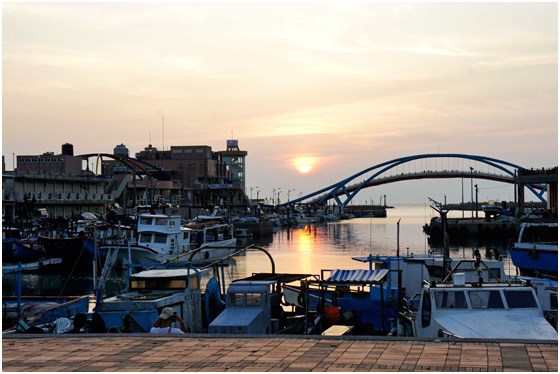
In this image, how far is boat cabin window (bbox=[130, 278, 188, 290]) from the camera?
78.6ft

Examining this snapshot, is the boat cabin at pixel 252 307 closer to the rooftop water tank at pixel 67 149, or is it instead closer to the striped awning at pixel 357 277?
the striped awning at pixel 357 277

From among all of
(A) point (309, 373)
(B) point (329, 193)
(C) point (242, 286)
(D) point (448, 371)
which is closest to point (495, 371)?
(D) point (448, 371)

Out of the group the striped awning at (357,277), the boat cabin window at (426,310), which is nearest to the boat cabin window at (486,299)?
the boat cabin window at (426,310)

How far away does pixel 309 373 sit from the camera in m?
10.3

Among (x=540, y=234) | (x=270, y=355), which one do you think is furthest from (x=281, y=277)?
(x=540, y=234)

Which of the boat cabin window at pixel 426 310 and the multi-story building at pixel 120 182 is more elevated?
the multi-story building at pixel 120 182

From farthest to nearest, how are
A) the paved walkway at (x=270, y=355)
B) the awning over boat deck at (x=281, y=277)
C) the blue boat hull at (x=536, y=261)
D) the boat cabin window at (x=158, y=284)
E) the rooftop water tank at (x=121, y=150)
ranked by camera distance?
the rooftop water tank at (x=121, y=150) → the blue boat hull at (x=536, y=261) → the awning over boat deck at (x=281, y=277) → the boat cabin window at (x=158, y=284) → the paved walkway at (x=270, y=355)

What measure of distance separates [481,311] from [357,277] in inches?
280

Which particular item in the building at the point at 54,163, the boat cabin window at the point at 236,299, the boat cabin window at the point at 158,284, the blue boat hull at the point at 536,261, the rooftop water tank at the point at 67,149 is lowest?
the blue boat hull at the point at 536,261

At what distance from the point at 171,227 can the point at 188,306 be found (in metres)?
34.6

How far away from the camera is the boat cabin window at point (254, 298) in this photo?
70.5 ft

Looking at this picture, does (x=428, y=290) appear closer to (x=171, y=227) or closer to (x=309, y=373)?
(x=309, y=373)

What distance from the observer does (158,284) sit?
24250 millimetres

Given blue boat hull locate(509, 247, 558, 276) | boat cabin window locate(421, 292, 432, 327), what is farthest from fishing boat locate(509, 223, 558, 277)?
boat cabin window locate(421, 292, 432, 327)
